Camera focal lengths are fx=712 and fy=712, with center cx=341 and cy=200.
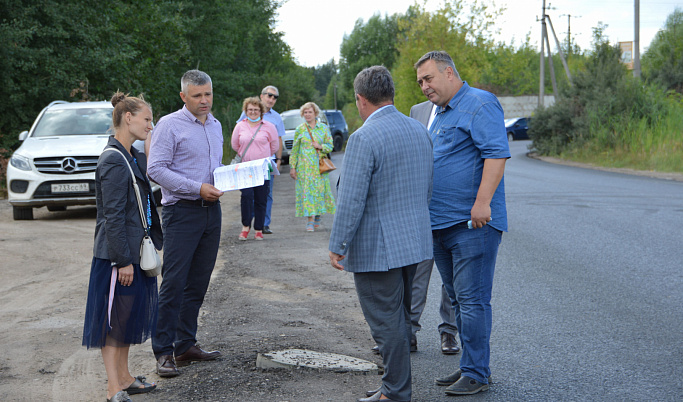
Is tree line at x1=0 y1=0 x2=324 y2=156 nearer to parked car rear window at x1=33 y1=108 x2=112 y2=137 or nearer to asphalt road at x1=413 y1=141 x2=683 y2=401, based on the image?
parked car rear window at x1=33 y1=108 x2=112 y2=137

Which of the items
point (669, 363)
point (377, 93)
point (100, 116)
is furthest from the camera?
point (100, 116)

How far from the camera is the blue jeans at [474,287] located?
4.16m

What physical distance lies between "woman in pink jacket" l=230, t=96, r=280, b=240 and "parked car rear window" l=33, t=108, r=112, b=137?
399 cm

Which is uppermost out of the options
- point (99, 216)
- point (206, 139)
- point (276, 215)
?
point (206, 139)

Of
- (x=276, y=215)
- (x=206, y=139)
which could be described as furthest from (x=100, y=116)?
(x=206, y=139)

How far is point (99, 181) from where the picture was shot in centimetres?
404

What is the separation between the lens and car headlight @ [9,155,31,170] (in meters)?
12.0

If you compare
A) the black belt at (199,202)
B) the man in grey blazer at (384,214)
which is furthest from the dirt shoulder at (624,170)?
the man in grey blazer at (384,214)

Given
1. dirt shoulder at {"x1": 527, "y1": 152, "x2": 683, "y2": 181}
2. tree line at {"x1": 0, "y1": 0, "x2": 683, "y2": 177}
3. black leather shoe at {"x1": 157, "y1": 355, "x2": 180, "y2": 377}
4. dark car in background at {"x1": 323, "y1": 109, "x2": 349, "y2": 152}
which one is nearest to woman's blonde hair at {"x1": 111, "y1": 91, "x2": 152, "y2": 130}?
black leather shoe at {"x1": 157, "y1": 355, "x2": 180, "y2": 377}

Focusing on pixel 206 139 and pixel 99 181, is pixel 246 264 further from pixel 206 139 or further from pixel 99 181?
pixel 99 181

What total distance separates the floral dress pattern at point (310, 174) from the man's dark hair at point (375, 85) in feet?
23.9

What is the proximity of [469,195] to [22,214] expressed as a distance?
34.3ft

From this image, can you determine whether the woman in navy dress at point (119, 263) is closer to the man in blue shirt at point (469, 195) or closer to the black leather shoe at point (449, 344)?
the man in blue shirt at point (469, 195)

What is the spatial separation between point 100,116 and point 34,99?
19.9 ft
